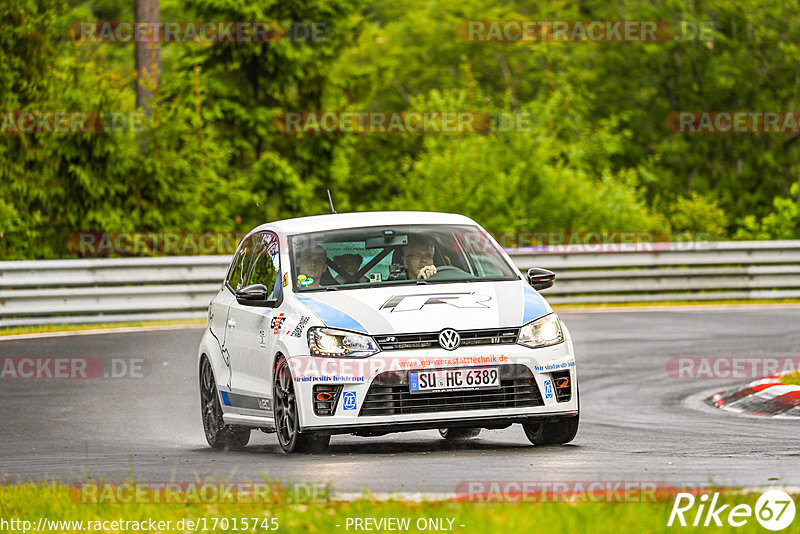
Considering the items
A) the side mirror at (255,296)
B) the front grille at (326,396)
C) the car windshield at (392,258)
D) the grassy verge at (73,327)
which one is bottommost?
the grassy verge at (73,327)

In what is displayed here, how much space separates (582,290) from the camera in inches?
941

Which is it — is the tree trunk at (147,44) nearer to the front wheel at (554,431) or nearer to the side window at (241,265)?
the side window at (241,265)

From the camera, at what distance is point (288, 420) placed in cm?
981

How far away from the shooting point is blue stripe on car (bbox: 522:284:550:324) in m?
9.73

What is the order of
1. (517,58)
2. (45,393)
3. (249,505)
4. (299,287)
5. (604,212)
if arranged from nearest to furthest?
(249,505) → (299,287) → (45,393) → (604,212) → (517,58)

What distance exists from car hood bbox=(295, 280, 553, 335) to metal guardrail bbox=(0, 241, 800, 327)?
37.4 feet

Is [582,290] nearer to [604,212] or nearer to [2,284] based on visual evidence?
[604,212]

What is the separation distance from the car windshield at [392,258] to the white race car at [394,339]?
1 centimetres

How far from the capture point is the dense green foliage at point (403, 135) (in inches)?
990

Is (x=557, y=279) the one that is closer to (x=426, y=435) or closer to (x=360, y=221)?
(x=426, y=435)

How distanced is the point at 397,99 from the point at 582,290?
31015mm

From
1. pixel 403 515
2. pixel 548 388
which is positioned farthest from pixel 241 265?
pixel 403 515

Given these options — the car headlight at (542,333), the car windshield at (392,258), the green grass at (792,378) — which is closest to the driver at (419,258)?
the car windshield at (392,258)

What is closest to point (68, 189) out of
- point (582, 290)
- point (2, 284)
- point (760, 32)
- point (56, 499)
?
point (2, 284)
